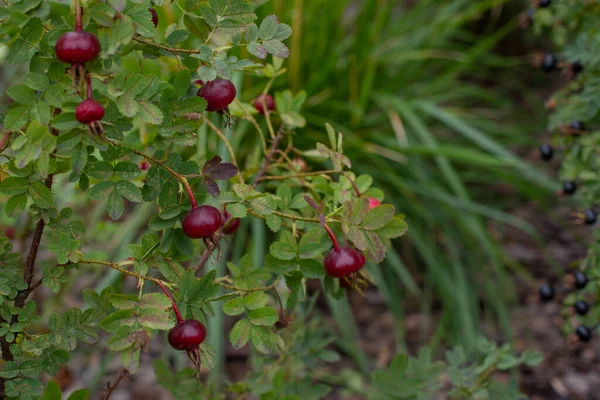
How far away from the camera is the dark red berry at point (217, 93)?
0.73 metres

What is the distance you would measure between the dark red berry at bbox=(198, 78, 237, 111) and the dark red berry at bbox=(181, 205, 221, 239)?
0.13 metres

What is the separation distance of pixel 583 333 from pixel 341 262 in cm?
75

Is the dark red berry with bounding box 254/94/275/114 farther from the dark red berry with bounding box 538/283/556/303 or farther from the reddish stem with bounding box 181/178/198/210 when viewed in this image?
the dark red berry with bounding box 538/283/556/303

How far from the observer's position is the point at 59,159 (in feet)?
2.61

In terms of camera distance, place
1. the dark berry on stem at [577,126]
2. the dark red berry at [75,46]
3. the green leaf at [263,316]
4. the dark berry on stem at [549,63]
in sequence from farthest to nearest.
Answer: the dark berry on stem at [549,63], the dark berry on stem at [577,126], the green leaf at [263,316], the dark red berry at [75,46]

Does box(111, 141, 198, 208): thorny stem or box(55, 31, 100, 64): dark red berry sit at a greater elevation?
box(55, 31, 100, 64): dark red berry

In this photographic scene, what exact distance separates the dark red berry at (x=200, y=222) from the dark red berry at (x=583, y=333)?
928 millimetres

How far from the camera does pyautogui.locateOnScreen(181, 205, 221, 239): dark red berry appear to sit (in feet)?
2.28

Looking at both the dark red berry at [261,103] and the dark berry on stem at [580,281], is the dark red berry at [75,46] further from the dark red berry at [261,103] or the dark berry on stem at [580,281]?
the dark berry on stem at [580,281]

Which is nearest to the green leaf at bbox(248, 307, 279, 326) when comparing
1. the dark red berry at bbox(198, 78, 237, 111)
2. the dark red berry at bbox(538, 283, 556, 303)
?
the dark red berry at bbox(198, 78, 237, 111)

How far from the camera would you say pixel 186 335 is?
699mm

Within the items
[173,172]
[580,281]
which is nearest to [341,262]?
[173,172]

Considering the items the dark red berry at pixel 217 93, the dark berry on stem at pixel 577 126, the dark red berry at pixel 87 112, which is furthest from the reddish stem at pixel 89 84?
the dark berry on stem at pixel 577 126

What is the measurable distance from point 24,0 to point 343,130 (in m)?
1.67
